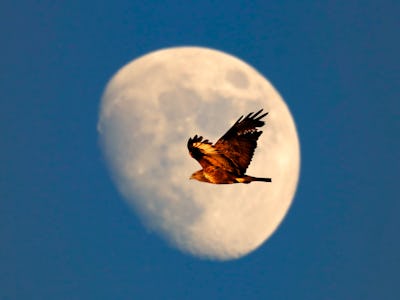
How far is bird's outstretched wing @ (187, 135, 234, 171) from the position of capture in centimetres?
2697

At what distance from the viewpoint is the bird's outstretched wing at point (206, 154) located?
2697 cm

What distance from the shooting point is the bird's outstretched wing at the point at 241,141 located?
27.9m

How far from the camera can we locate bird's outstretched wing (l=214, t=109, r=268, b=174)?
27906 millimetres

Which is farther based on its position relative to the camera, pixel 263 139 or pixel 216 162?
pixel 263 139

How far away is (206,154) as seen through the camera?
27.7 metres

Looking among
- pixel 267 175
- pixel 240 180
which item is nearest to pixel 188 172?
pixel 267 175

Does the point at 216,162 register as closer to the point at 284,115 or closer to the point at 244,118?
the point at 244,118

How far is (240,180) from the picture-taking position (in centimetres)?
2872

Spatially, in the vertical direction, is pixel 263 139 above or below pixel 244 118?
above

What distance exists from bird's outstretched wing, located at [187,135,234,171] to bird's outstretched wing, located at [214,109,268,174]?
0.18 meters

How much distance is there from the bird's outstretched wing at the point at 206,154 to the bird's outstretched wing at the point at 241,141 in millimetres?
178

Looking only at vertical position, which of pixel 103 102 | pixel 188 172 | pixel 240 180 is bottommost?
pixel 240 180

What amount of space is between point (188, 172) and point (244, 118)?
19772 mm

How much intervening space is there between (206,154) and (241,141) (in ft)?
4.26
